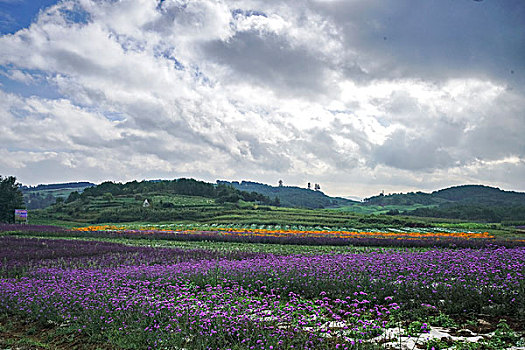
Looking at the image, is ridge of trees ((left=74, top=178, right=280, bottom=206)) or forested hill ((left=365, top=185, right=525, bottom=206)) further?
forested hill ((left=365, top=185, right=525, bottom=206))

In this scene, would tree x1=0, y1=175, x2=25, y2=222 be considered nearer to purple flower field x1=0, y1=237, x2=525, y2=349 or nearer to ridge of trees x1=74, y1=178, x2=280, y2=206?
ridge of trees x1=74, y1=178, x2=280, y2=206

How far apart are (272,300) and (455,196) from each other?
178 metres

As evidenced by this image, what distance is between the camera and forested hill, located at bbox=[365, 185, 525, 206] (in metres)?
140

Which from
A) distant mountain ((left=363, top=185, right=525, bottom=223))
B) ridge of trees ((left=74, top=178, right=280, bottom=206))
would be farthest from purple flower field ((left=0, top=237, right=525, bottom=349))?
distant mountain ((left=363, top=185, right=525, bottom=223))

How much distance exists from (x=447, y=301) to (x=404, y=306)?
82 cm

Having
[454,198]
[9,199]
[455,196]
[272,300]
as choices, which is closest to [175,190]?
[9,199]

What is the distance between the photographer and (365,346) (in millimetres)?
5098

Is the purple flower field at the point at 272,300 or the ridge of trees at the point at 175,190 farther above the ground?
the ridge of trees at the point at 175,190

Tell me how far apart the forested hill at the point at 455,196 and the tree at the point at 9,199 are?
13785 cm

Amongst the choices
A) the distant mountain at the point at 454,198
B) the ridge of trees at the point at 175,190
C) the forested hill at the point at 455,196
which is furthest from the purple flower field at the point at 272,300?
the forested hill at the point at 455,196

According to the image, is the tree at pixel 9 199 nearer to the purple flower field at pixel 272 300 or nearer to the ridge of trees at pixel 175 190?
the ridge of trees at pixel 175 190

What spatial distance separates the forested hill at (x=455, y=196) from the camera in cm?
13975

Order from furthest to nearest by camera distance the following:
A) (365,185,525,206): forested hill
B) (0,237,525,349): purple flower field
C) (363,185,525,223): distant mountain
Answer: (365,185,525,206): forested hill
(363,185,525,223): distant mountain
(0,237,525,349): purple flower field

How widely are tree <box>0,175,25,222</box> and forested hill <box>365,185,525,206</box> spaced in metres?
138
